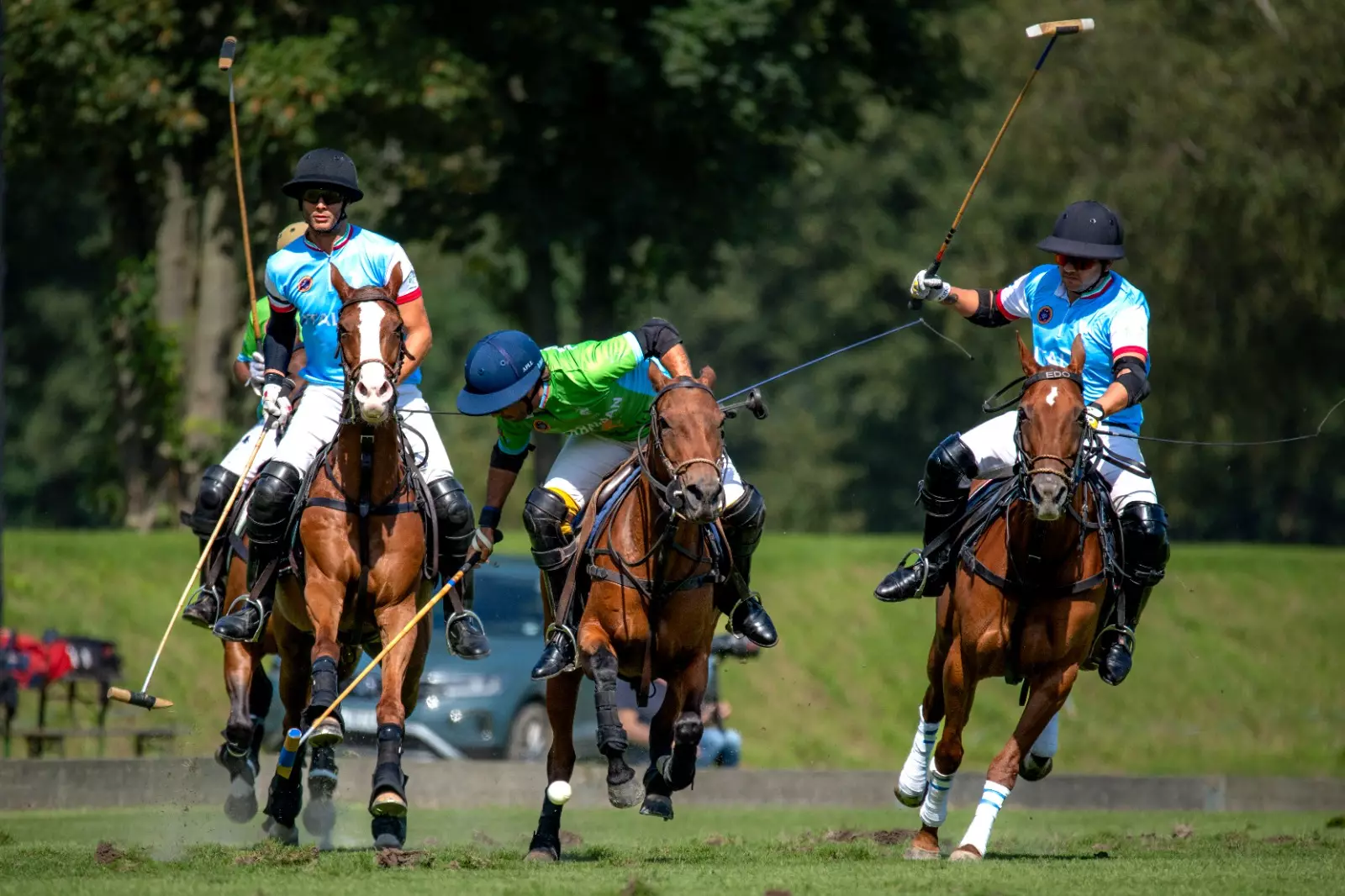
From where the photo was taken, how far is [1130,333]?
409 inches

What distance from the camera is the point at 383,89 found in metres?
22.7

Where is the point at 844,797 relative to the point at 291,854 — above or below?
below

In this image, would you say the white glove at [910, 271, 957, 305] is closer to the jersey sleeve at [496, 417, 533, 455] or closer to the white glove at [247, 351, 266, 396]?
the jersey sleeve at [496, 417, 533, 455]

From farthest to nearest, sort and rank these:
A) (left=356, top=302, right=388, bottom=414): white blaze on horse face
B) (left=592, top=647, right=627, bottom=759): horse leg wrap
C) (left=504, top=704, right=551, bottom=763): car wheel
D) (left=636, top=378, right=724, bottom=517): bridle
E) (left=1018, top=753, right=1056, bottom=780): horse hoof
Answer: (left=504, top=704, right=551, bottom=763): car wheel → (left=1018, top=753, right=1056, bottom=780): horse hoof → (left=592, top=647, right=627, bottom=759): horse leg wrap → (left=356, top=302, right=388, bottom=414): white blaze on horse face → (left=636, top=378, right=724, bottom=517): bridle

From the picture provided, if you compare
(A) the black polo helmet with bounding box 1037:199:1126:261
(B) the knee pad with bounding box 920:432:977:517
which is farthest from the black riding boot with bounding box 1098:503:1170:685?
(A) the black polo helmet with bounding box 1037:199:1126:261

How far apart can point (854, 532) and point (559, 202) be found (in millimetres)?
22853

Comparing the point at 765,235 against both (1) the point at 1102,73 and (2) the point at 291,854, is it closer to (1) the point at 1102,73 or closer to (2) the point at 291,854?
(1) the point at 1102,73

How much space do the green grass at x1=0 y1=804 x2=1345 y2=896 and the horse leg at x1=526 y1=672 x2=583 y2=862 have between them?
17cm

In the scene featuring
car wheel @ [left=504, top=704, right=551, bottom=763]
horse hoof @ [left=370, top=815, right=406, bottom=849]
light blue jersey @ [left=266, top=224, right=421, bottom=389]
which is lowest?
car wheel @ [left=504, top=704, right=551, bottom=763]

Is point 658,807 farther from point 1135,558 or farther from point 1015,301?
point 1015,301

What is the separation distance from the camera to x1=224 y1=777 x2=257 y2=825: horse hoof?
12434 millimetres

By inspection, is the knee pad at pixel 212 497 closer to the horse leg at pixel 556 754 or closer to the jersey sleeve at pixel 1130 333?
the horse leg at pixel 556 754

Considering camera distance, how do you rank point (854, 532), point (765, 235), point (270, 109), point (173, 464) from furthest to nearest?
1. point (854, 532)
2. point (765, 235)
3. point (173, 464)
4. point (270, 109)

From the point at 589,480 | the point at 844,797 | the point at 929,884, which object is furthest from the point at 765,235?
the point at 929,884
